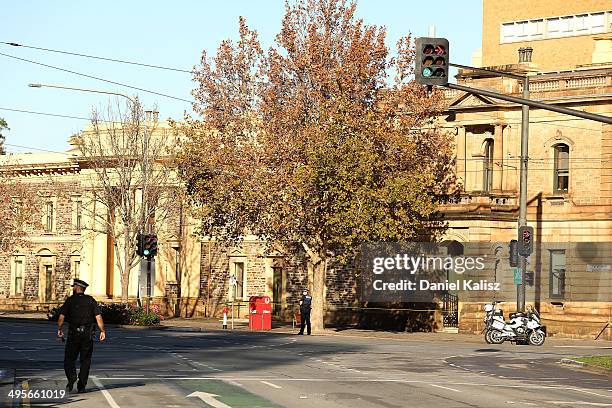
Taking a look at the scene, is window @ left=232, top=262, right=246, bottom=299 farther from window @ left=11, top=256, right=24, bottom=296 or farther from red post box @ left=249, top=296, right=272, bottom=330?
window @ left=11, top=256, right=24, bottom=296

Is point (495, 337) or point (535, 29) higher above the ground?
point (535, 29)

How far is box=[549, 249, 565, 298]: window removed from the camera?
180ft

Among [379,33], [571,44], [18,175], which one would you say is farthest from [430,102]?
[18,175]

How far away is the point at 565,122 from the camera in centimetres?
5450

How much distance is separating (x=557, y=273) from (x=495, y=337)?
985 centimetres

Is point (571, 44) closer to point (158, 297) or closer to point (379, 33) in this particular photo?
point (379, 33)

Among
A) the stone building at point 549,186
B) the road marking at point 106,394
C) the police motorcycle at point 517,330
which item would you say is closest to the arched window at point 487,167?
the stone building at point 549,186

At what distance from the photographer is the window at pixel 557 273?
5478 centimetres

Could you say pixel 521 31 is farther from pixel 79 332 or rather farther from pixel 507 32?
pixel 79 332

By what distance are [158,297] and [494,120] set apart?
26357mm

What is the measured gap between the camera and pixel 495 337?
46.2 m

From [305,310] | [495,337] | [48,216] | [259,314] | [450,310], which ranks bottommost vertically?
[495,337]

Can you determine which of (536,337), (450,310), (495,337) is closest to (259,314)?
(450,310)

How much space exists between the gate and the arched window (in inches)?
201
